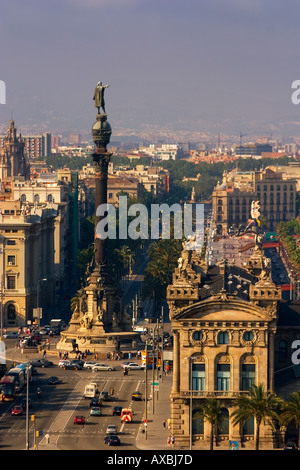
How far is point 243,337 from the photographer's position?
10350cm

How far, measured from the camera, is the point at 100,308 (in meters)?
156

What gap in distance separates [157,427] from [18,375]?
20.7m

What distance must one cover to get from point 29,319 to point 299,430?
80653 mm

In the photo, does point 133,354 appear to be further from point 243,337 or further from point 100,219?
point 243,337

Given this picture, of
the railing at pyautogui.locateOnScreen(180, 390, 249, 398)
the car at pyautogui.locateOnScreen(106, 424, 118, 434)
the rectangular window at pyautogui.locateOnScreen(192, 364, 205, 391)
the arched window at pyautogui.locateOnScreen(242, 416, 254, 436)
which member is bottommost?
the car at pyautogui.locateOnScreen(106, 424, 118, 434)

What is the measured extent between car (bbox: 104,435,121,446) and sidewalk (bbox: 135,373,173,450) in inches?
53.7

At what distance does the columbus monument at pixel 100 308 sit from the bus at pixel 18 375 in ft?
70.3

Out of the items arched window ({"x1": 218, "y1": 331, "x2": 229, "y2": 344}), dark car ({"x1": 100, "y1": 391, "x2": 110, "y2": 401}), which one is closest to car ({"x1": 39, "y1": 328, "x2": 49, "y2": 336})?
dark car ({"x1": 100, "y1": 391, "x2": 110, "y2": 401})

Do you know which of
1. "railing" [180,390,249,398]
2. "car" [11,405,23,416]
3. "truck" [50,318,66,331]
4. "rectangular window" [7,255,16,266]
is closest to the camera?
"railing" [180,390,249,398]

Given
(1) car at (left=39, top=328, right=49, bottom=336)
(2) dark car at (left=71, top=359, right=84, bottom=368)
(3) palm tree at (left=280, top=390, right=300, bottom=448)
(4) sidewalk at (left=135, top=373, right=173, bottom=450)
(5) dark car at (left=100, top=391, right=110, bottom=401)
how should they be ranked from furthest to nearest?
(1) car at (left=39, top=328, right=49, bottom=336), (2) dark car at (left=71, top=359, right=84, bottom=368), (5) dark car at (left=100, top=391, right=110, bottom=401), (4) sidewalk at (left=135, top=373, right=173, bottom=450), (3) palm tree at (left=280, top=390, right=300, bottom=448)

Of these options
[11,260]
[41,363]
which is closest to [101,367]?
[41,363]

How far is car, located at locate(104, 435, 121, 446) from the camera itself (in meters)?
100

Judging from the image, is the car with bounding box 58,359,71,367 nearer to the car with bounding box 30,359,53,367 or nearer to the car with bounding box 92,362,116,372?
the car with bounding box 30,359,53,367

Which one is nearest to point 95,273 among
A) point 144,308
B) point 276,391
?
point 144,308
